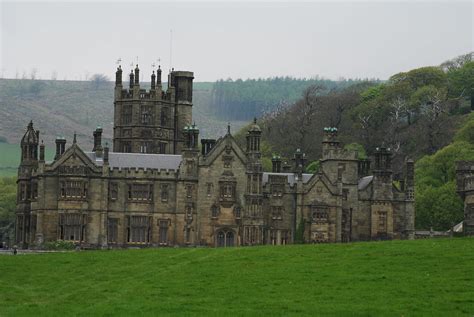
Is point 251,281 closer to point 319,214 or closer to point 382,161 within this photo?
point 319,214

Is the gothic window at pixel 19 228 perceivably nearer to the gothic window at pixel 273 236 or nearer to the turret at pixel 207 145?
the turret at pixel 207 145

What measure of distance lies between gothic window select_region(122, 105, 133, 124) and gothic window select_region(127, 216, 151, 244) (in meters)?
17.1

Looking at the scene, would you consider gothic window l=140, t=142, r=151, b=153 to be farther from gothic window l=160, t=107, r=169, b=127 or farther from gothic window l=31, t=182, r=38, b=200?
gothic window l=31, t=182, r=38, b=200

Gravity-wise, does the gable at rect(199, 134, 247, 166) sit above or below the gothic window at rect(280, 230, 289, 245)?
above

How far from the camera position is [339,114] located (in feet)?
535

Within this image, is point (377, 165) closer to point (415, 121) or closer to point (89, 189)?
point (89, 189)

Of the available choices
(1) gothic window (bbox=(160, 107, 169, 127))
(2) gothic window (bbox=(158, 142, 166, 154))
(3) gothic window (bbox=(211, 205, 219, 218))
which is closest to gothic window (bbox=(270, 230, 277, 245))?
(3) gothic window (bbox=(211, 205, 219, 218))

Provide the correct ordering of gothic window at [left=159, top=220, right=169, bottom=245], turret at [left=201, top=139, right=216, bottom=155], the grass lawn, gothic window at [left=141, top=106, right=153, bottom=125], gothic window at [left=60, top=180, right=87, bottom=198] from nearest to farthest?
the grass lawn
gothic window at [left=60, top=180, right=87, bottom=198]
gothic window at [left=159, top=220, right=169, bottom=245]
turret at [left=201, top=139, right=216, bottom=155]
gothic window at [left=141, top=106, right=153, bottom=125]

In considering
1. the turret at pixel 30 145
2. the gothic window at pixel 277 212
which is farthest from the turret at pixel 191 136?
the turret at pixel 30 145

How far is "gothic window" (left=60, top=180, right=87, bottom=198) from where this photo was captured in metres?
94.5

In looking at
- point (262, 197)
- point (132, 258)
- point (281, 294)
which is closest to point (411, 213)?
point (262, 197)

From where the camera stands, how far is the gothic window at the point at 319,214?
9931cm

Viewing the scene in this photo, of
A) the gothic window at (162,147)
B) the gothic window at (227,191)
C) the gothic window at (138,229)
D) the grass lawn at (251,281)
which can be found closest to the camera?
the grass lawn at (251,281)

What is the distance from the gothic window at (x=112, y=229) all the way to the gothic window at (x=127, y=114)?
686 inches
